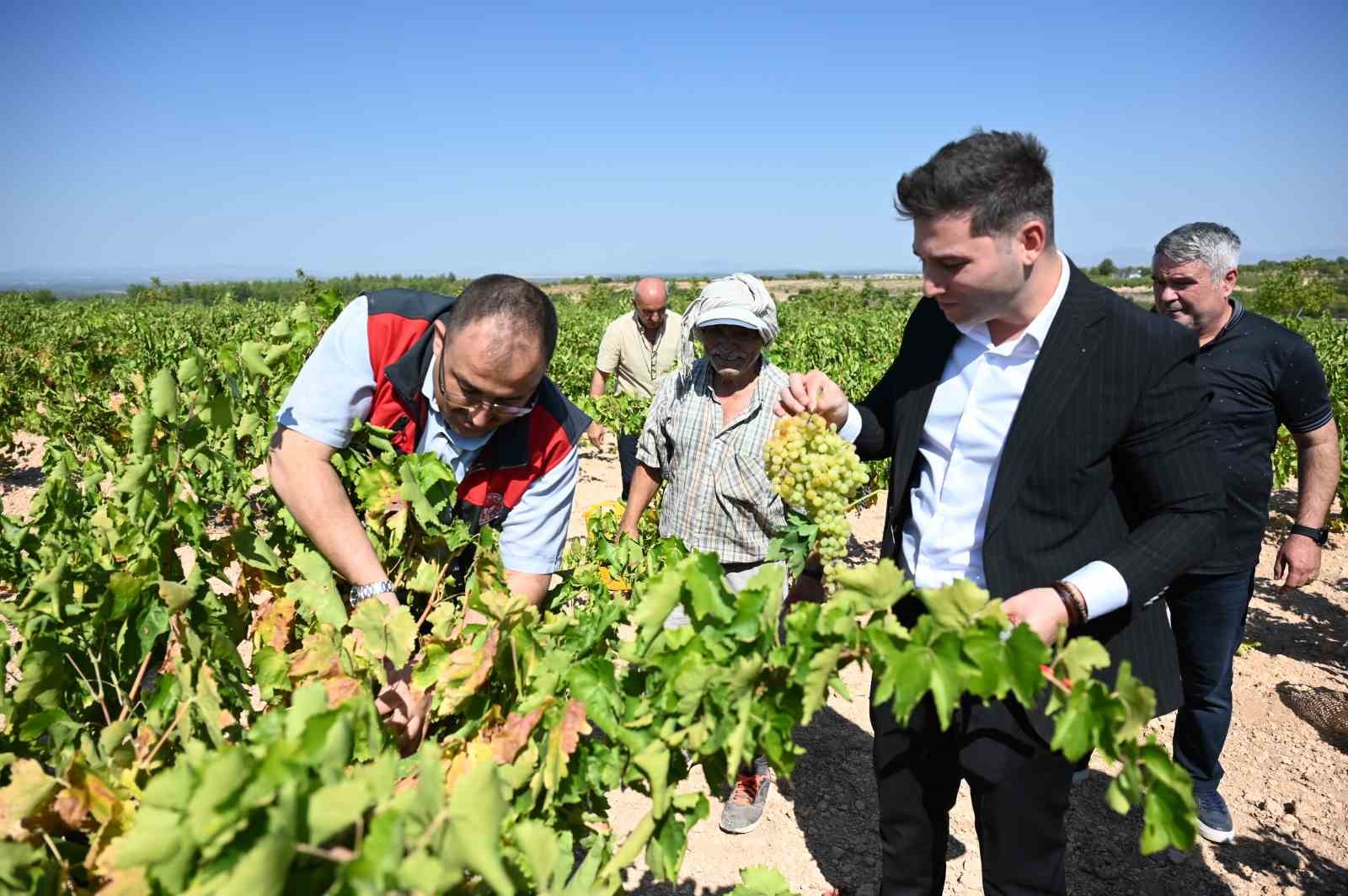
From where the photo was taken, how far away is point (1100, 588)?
5.82 feet

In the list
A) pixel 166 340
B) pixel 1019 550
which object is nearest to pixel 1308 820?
pixel 1019 550

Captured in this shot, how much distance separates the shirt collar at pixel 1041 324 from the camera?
1.91m

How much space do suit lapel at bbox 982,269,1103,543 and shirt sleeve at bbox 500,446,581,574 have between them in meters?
1.12

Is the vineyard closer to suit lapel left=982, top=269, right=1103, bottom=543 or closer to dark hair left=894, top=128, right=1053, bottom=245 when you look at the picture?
suit lapel left=982, top=269, right=1103, bottom=543

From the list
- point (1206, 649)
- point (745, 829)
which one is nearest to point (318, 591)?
point (745, 829)

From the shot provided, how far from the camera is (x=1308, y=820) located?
11.9 ft

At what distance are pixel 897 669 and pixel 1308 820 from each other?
3643mm

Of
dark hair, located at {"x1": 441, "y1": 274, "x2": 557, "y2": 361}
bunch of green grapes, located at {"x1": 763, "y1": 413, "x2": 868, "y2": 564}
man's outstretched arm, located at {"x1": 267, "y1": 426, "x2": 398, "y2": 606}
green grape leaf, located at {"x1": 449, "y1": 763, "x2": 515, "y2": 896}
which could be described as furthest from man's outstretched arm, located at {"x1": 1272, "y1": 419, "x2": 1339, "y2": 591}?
green grape leaf, located at {"x1": 449, "y1": 763, "x2": 515, "y2": 896}

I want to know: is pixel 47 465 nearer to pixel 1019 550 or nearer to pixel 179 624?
pixel 179 624

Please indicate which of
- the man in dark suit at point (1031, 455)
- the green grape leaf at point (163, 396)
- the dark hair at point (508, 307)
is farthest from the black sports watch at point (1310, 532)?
the green grape leaf at point (163, 396)

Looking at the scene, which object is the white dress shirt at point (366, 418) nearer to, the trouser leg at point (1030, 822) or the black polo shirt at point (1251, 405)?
the trouser leg at point (1030, 822)

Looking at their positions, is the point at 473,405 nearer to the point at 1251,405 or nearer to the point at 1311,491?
the point at 1251,405

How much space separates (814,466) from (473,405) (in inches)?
32.5

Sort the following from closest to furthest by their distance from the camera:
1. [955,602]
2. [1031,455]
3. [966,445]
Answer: [955,602], [1031,455], [966,445]
